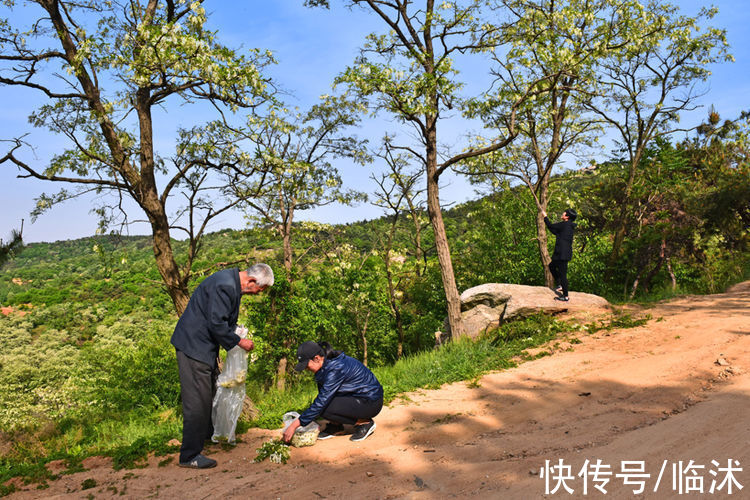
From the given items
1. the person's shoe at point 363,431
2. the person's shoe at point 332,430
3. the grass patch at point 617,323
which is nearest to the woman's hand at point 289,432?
the person's shoe at point 332,430

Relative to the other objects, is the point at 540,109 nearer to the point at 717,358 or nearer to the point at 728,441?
the point at 717,358

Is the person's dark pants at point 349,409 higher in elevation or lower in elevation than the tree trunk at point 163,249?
lower

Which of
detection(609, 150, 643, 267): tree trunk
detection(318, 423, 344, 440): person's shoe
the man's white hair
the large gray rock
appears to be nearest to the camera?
the man's white hair

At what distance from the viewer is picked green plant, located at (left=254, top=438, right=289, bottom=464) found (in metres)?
4.54

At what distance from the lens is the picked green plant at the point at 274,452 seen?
454 cm

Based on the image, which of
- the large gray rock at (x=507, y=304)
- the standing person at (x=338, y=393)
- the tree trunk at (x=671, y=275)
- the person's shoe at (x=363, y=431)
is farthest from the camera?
the tree trunk at (x=671, y=275)

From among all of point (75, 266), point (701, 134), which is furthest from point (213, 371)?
point (75, 266)

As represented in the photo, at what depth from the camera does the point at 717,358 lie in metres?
6.22

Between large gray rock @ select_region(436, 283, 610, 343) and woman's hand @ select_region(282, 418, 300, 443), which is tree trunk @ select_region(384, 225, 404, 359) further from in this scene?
woman's hand @ select_region(282, 418, 300, 443)

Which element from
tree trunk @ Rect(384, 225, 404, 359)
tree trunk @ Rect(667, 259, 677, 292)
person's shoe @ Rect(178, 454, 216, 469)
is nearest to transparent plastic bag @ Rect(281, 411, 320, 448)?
person's shoe @ Rect(178, 454, 216, 469)

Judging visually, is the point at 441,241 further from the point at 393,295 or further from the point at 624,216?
the point at 393,295

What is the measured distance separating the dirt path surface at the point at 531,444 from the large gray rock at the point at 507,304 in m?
3.17

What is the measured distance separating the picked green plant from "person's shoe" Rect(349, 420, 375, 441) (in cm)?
74

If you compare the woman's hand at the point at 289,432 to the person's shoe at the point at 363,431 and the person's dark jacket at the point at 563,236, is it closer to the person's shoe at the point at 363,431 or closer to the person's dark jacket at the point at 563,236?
the person's shoe at the point at 363,431
